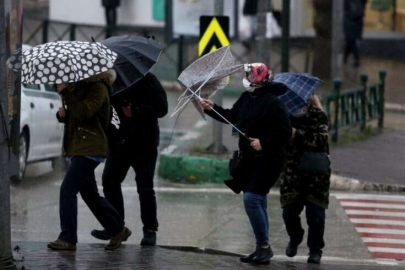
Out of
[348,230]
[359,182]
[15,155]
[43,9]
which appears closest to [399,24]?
[43,9]

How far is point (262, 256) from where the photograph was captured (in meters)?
9.23

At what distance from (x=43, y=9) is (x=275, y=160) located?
2557 cm

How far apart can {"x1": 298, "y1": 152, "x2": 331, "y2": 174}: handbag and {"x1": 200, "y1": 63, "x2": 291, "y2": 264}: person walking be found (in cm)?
27

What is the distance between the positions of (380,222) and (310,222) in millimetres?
2741

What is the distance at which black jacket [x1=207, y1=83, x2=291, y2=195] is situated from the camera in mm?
9062

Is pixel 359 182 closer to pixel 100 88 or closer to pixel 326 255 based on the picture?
pixel 326 255

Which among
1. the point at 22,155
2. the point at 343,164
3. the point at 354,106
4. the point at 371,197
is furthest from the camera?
the point at 354,106

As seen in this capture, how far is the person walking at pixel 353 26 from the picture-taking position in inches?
1017

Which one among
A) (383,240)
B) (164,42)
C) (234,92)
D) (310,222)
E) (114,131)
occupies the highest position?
(114,131)

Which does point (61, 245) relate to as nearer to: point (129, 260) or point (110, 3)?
point (129, 260)

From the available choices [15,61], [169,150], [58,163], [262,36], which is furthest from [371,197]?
[15,61]

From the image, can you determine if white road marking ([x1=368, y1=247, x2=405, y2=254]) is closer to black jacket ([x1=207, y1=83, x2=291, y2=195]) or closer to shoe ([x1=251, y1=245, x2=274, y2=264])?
shoe ([x1=251, y1=245, x2=274, y2=264])

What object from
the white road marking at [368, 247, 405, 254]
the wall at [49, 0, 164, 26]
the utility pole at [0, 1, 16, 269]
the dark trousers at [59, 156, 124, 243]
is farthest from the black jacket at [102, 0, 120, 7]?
the utility pole at [0, 1, 16, 269]

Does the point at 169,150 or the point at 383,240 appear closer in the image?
the point at 383,240
